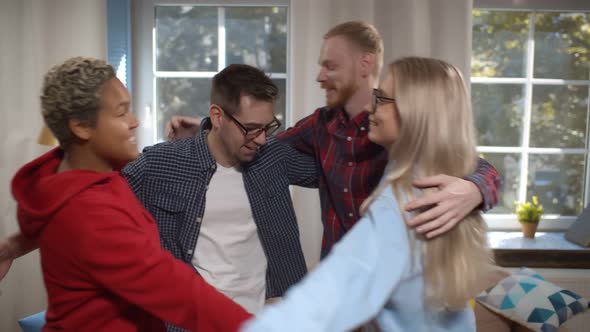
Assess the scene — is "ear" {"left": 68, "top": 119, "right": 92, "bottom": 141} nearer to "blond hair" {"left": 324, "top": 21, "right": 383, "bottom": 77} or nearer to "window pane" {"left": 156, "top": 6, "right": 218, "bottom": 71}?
"blond hair" {"left": 324, "top": 21, "right": 383, "bottom": 77}

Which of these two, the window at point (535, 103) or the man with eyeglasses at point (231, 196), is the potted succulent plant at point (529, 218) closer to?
the window at point (535, 103)

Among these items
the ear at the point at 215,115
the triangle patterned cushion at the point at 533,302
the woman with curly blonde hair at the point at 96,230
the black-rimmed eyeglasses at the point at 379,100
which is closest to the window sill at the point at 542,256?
the triangle patterned cushion at the point at 533,302

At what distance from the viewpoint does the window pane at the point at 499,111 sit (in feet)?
11.0

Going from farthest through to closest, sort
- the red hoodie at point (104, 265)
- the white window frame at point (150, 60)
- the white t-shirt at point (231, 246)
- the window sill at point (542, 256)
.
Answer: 1. the white window frame at point (150, 60)
2. the window sill at point (542, 256)
3. the white t-shirt at point (231, 246)
4. the red hoodie at point (104, 265)

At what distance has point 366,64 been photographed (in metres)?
1.99

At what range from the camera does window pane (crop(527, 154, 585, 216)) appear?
3.40m

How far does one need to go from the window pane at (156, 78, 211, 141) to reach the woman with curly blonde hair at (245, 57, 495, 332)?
2137mm

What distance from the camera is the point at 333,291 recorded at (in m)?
0.91

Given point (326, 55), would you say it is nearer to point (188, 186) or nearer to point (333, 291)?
point (188, 186)

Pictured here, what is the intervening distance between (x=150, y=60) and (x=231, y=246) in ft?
5.96

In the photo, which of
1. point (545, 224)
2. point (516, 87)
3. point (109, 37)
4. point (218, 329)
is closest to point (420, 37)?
point (516, 87)

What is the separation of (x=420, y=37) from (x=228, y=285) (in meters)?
Answer: 1.87

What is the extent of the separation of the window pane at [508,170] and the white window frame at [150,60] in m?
1.35

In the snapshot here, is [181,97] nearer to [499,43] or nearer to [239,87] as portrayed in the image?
[239,87]
